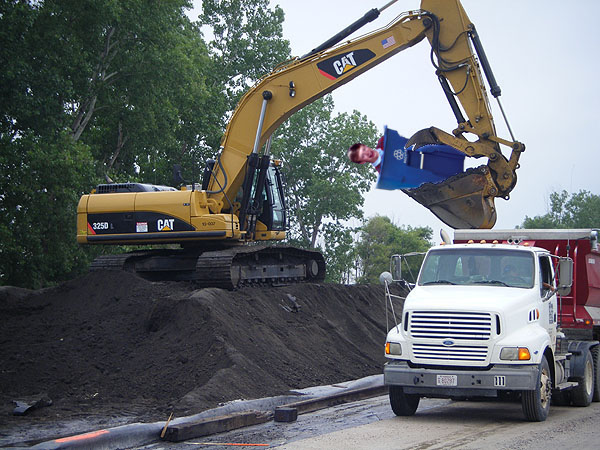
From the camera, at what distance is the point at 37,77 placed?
2573cm

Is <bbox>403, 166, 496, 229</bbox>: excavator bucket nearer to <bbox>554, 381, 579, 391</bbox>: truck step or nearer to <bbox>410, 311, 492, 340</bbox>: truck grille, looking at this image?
<bbox>554, 381, 579, 391</bbox>: truck step

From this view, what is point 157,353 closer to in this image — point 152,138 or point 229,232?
point 229,232

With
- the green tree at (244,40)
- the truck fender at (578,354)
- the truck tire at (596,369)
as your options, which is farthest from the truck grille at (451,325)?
the green tree at (244,40)

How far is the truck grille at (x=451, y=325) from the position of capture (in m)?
10.8

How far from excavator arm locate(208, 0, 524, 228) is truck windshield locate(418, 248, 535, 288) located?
3.85m

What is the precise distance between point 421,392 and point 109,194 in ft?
33.4

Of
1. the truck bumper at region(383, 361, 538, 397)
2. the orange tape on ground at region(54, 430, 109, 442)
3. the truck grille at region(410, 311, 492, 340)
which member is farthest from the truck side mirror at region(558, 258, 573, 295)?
the orange tape on ground at region(54, 430, 109, 442)

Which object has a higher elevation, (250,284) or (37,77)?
(37,77)

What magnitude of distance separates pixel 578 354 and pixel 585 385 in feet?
1.69

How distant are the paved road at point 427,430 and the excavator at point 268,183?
194 inches

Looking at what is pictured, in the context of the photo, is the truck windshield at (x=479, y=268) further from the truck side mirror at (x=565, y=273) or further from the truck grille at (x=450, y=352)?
the truck grille at (x=450, y=352)

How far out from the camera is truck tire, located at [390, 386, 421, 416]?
11.5 metres

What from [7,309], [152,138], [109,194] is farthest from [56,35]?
[7,309]

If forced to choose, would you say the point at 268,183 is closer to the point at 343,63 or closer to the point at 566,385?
the point at 343,63
